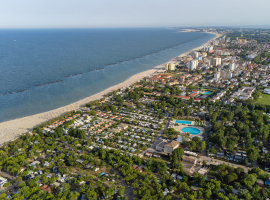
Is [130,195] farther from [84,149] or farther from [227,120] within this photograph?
[227,120]

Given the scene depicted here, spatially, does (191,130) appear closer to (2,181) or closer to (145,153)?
(145,153)

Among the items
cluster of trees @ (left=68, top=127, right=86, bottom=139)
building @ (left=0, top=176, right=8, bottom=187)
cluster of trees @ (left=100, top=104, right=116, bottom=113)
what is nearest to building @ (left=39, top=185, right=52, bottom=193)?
building @ (left=0, top=176, right=8, bottom=187)

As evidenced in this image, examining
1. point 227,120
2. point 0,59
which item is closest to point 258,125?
point 227,120

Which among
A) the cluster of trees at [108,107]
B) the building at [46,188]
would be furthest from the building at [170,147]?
the cluster of trees at [108,107]

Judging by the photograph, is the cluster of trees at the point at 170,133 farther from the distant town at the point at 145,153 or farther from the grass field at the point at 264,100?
the grass field at the point at 264,100

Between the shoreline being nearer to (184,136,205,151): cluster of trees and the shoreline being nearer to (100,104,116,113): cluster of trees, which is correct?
(100,104,116,113): cluster of trees

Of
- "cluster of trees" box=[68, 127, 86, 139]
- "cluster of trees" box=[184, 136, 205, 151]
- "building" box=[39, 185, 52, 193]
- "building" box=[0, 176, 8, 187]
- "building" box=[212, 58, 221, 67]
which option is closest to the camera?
"building" box=[39, 185, 52, 193]

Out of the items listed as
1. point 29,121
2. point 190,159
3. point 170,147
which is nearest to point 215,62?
point 170,147

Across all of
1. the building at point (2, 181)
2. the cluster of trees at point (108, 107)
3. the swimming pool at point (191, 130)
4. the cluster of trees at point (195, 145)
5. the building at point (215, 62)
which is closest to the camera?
the building at point (2, 181)
